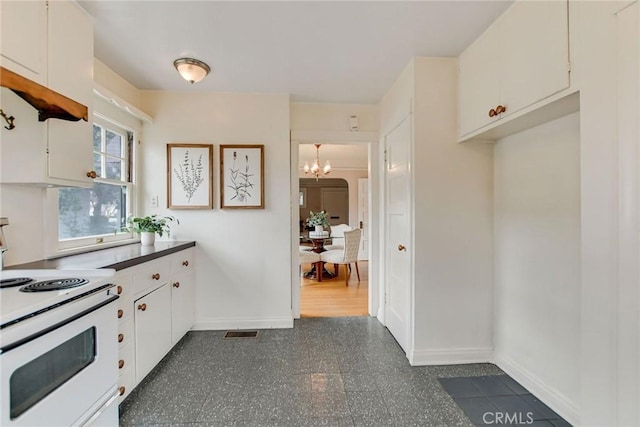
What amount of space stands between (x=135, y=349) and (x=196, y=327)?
1081mm

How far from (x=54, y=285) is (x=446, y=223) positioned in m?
2.30

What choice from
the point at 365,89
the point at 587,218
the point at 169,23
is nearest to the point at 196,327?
the point at 169,23

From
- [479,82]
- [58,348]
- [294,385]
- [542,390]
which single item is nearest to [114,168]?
[58,348]

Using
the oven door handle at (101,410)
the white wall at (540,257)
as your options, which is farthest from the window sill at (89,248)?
the white wall at (540,257)

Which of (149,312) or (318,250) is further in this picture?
(318,250)

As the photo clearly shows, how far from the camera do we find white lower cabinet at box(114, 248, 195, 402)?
1.73m

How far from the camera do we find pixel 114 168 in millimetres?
2605

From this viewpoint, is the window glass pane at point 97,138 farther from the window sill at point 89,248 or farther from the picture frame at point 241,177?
the picture frame at point 241,177

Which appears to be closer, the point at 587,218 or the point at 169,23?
the point at 587,218

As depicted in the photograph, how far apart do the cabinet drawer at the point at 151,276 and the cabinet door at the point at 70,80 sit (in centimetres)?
63

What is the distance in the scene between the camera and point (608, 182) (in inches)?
45.6

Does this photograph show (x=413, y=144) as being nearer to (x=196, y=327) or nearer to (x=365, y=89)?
(x=365, y=89)

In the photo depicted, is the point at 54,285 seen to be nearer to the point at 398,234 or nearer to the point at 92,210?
the point at 92,210

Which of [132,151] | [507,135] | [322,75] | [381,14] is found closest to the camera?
[381,14]
